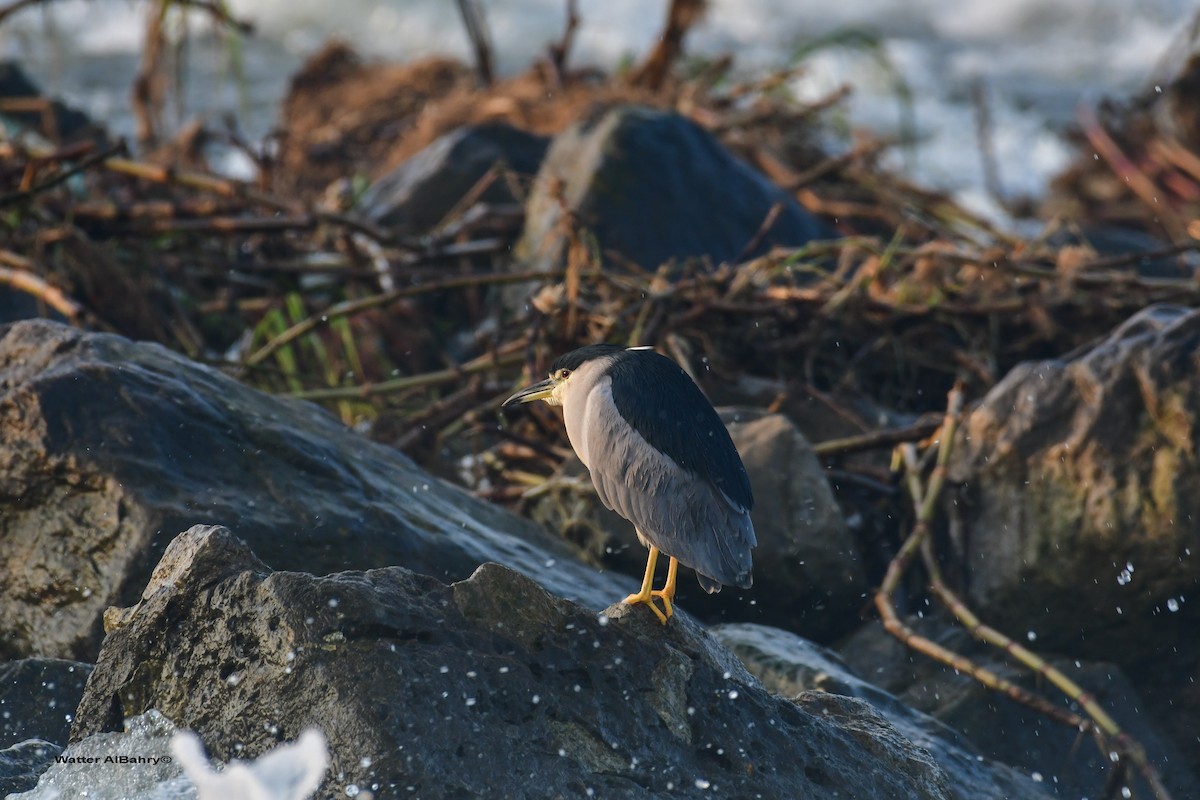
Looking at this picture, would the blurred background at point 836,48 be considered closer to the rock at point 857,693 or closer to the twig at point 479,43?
the twig at point 479,43

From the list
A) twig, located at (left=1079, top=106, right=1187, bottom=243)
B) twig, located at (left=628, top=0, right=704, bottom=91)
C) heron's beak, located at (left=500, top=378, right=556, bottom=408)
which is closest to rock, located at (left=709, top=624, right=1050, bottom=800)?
heron's beak, located at (left=500, top=378, right=556, bottom=408)

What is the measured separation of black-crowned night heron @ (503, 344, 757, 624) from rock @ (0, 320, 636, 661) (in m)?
0.73

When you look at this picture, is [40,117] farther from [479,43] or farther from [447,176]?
[447,176]

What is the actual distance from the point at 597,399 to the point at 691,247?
3.36 metres

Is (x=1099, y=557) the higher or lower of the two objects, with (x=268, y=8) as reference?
higher

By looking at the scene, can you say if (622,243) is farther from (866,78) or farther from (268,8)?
(268,8)

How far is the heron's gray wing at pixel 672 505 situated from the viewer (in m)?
2.91

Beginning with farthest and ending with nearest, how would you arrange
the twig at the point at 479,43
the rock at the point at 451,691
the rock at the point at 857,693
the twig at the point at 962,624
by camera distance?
the twig at the point at 479,43
the twig at the point at 962,624
the rock at the point at 857,693
the rock at the point at 451,691

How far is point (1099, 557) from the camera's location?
13.6 ft

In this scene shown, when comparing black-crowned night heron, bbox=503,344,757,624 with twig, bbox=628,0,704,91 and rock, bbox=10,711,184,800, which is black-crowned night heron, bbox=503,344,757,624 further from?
twig, bbox=628,0,704,91

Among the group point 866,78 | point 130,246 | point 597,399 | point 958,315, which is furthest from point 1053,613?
point 866,78

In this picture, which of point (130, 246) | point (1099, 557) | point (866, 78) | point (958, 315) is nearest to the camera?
point (1099, 557)

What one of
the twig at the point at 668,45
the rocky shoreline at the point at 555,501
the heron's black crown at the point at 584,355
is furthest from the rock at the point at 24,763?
the twig at the point at 668,45

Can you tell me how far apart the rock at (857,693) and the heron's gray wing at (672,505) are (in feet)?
1.34
